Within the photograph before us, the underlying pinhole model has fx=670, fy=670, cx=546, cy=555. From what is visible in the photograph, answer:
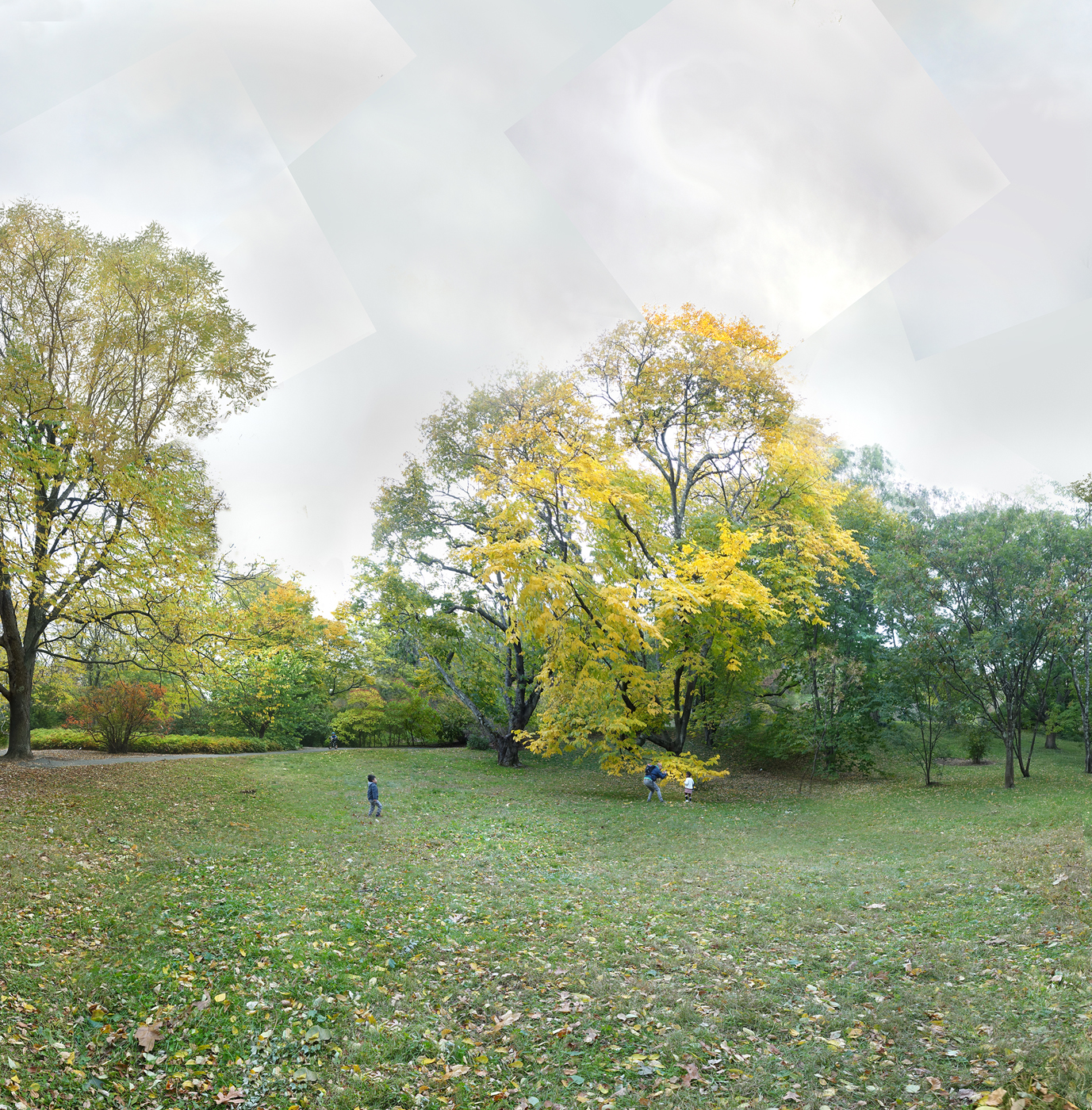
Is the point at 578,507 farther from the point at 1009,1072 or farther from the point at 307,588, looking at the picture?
the point at 307,588

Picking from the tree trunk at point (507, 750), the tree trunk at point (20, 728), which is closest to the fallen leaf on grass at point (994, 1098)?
the tree trunk at point (20, 728)

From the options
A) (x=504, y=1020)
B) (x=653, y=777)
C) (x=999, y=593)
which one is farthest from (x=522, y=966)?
(x=999, y=593)

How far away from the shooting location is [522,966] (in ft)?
20.1

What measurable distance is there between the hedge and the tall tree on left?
688 cm

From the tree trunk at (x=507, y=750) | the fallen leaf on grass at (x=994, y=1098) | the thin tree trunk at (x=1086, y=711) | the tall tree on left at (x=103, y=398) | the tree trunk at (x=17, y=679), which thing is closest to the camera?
the fallen leaf on grass at (x=994, y=1098)

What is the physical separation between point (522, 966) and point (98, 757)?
18506 mm

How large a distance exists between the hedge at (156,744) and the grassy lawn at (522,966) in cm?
1143

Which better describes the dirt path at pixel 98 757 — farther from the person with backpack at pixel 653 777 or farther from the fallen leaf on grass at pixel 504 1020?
the fallen leaf on grass at pixel 504 1020

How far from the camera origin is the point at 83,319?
15.0 m

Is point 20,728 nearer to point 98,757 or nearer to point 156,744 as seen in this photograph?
point 98,757

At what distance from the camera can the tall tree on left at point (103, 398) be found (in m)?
12.6

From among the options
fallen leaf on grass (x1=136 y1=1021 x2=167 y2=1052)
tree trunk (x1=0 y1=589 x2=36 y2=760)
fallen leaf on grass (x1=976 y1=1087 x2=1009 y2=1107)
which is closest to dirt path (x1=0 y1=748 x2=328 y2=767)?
tree trunk (x1=0 y1=589 x2=36 y2=760)

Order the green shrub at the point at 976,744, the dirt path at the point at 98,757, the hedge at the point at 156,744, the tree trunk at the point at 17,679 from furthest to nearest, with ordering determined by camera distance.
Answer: the green shrub at the point at 976,744 < the hedge at the point at 156,744 < the dirt path at the point at 98,757 < the tree trunk at the point at 17,679

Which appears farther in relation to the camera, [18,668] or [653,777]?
[653,777]
